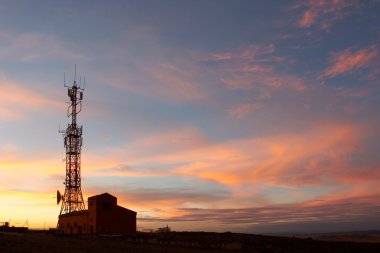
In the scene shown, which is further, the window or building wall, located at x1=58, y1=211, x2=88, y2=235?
building wall, located at x1=58, y1=211, x2=88, y2=235

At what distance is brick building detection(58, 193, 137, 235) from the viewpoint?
64.4 metres

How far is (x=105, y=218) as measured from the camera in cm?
6494

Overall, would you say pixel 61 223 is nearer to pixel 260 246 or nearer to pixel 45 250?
pixel 260 246

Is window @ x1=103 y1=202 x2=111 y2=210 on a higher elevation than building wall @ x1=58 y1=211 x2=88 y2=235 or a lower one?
higher

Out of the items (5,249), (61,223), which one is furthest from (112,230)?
(5,249)

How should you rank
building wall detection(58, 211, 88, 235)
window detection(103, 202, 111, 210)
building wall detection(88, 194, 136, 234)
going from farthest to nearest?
building wall detection(58, 211, 88, 235), window detection(103, 202, 111, 210), building wall detection(88, 194, 136, 234)

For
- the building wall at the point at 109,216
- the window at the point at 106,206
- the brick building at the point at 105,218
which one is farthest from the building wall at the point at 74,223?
the window at the point at 106,206

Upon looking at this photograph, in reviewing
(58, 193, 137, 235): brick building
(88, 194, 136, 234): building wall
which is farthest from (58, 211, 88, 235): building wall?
(88, 194, 136, 234): building wall

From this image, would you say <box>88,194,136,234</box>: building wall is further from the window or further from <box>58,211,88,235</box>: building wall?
<box>58,211,88,235</box>: building wall

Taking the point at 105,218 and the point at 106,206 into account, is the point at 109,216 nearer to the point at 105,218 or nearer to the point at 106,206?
the point at 105,218

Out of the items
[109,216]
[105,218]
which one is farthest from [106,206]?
[105,218]

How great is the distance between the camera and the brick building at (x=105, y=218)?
64438mm

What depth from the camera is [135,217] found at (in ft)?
224

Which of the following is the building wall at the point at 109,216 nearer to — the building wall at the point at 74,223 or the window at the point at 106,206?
the window at the point at 106,206
